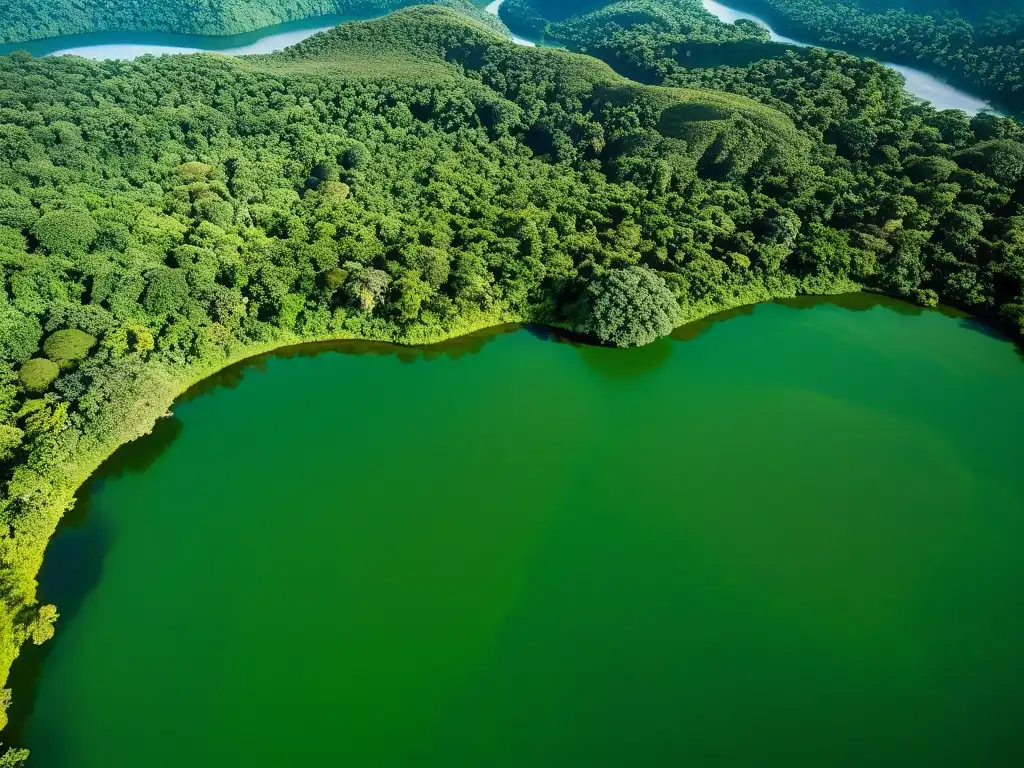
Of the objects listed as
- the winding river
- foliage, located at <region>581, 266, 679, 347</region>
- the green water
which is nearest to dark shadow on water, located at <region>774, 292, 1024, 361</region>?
the green water

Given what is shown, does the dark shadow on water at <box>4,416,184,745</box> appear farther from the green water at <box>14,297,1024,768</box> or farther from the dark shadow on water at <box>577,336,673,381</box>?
the dark shadow on water at <box>577,336,673,381</box>

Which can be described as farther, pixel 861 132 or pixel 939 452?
pixel 861 132

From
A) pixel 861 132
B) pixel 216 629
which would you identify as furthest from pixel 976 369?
pixel 216 629

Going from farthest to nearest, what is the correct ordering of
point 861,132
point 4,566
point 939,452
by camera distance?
point 861,132 < point 939,452 < point 4,566

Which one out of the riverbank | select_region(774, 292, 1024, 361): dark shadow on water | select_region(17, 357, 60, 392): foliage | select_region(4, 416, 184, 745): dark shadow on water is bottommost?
select_region(4, 416, 184, 745): dark shadow on water

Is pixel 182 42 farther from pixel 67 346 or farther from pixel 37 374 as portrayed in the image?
pixel 37 374

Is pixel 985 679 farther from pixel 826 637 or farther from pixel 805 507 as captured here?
pixel 805 507

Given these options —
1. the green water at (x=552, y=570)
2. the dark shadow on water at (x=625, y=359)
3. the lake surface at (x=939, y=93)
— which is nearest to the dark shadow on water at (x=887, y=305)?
the green water at (x=552, y=570)
